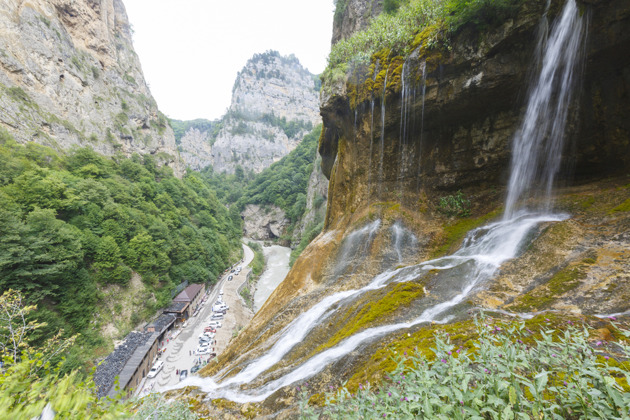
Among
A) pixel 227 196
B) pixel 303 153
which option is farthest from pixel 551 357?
pixel 227 196

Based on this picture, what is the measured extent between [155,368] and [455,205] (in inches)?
1025

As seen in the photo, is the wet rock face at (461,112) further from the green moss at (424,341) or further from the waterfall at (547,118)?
the green moss at (424,341)

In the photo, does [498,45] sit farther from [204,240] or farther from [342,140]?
[204,240]

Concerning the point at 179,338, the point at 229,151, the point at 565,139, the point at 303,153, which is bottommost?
the point at 179,338

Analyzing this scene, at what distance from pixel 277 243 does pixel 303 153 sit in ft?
117

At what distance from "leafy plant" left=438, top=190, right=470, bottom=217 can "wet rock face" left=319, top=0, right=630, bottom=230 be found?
53 cm

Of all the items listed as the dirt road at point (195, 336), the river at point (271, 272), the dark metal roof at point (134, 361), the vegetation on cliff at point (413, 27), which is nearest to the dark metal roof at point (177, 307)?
the dirt road at point (195, 336)

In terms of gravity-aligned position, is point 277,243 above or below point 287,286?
below

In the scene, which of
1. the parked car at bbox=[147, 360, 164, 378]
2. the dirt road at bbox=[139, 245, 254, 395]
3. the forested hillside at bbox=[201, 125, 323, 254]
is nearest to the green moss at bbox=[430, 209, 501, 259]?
the dirt road at bbox=[139, 245, 254, 395]

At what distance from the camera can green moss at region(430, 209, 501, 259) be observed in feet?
31.0

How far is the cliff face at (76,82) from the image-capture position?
97.5 ft

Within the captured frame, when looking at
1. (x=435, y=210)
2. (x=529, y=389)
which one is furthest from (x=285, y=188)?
(x=529, y=389)

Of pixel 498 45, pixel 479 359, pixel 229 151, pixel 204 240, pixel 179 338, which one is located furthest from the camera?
pixel 229 151

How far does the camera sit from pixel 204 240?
42.1m
